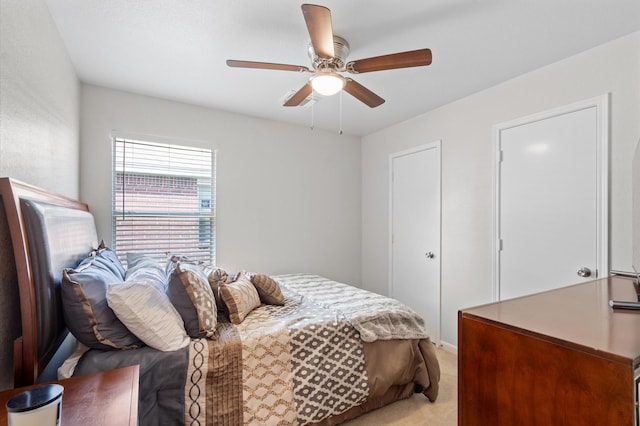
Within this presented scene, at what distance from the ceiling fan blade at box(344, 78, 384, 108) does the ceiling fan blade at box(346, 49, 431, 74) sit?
7.7 inches

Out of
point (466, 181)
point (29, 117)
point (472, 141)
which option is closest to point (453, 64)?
point (472, 141)

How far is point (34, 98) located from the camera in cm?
157

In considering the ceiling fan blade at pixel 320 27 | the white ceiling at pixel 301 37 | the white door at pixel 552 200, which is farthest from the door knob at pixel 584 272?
the ceiling fan blade at pixel 320 27

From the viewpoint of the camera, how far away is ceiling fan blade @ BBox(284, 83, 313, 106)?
222 cm

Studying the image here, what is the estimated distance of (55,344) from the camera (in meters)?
1.42

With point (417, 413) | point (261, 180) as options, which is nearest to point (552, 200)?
point (417, 413)

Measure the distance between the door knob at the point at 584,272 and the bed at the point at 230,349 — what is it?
1.21 meters

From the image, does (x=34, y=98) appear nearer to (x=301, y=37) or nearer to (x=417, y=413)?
(x=301, y=37)

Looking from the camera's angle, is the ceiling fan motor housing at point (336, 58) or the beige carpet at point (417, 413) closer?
the ceiling fan motor housing at point (336, 58)

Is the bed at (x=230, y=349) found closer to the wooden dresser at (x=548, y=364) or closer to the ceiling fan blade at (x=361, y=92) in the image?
the wooden dresser at (x=548, y=364)

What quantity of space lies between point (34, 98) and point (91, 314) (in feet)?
3.79

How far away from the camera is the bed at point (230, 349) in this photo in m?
1.24

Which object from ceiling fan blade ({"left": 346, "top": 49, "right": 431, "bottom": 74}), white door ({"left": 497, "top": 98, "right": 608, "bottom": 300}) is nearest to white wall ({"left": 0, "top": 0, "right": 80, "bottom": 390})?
ceiling fan blade ({"left": 346, "top": 49, "right": 431, "bottom": 74})

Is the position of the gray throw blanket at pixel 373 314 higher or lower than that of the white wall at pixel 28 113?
lower
